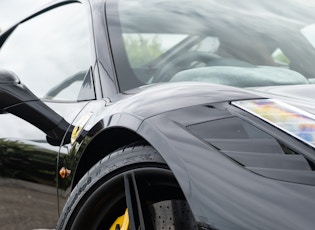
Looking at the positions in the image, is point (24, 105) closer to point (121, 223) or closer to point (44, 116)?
point (44, 116)

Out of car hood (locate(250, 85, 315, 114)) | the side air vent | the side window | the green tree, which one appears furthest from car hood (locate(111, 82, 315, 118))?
the side window

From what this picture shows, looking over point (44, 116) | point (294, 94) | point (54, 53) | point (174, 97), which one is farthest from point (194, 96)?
point (54, 53)

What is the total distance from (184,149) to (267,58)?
1.02 meters

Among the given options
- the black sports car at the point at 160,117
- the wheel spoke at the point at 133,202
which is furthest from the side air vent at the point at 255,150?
the wheel spoke at the point at 133,202

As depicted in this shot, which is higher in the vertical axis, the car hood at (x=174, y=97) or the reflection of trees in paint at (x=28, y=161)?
the car hood at (x=174, y=97)

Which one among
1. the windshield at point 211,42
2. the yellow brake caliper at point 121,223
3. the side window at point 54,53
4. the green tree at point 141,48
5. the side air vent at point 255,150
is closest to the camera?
the side air vent at point 255,150

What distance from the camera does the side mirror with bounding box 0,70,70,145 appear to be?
2605 millimetres

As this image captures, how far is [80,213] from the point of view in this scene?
2.05 m

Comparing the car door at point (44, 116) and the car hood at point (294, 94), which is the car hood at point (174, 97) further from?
the car door at point (44, 116)

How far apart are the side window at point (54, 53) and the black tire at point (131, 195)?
71cm

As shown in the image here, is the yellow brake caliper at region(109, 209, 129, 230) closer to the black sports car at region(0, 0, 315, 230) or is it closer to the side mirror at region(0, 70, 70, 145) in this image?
the black sports car at region(0, 0, 315, 230)

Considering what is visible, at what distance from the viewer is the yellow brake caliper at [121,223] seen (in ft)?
6.31

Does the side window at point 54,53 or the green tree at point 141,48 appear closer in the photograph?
the green tree at point 141,48

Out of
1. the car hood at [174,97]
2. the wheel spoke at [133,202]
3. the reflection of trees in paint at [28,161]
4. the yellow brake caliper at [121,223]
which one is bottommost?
the reflection of trees in paint at [28,161]
